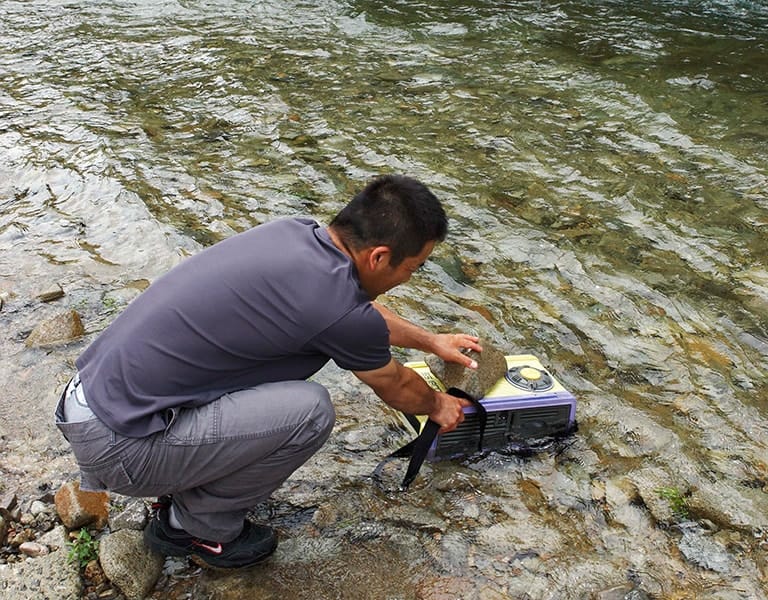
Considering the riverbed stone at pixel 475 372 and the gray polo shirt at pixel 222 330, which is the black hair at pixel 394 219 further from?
the riverbed stone at pixel 475 372

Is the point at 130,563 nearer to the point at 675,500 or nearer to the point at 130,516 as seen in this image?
the point at 130,516

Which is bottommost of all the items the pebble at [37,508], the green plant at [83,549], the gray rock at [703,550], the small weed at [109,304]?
the small weed at [109,304]

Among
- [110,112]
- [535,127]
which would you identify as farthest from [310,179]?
[110,112]

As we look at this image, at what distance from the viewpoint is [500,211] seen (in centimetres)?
600

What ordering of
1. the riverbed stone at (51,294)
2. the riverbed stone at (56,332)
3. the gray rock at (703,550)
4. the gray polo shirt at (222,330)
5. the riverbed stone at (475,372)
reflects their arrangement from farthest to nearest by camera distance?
the riverbed stone at (51,294) → the riverbed stone at (56,332) → the riverbed stone at (475,372) → the gray rock at (703,550) → the gray polo shirt at (222,330)

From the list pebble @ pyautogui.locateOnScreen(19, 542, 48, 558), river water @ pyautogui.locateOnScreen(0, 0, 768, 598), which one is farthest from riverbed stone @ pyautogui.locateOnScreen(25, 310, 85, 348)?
pebble @ pyautogui.locateOnScreen(19, 542, 48, 558)

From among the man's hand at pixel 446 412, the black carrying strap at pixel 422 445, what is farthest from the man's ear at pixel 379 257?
the black carrying strap at pixel 422 445

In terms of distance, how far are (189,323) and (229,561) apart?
987 mm

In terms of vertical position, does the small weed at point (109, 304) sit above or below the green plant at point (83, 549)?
below

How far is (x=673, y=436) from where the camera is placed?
3729mm

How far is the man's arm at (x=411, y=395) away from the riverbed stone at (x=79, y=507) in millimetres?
1253

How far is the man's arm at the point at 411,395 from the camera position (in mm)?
2770

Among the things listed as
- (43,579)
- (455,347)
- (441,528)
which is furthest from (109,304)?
(441,528)

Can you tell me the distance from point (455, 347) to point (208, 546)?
1.38 m
